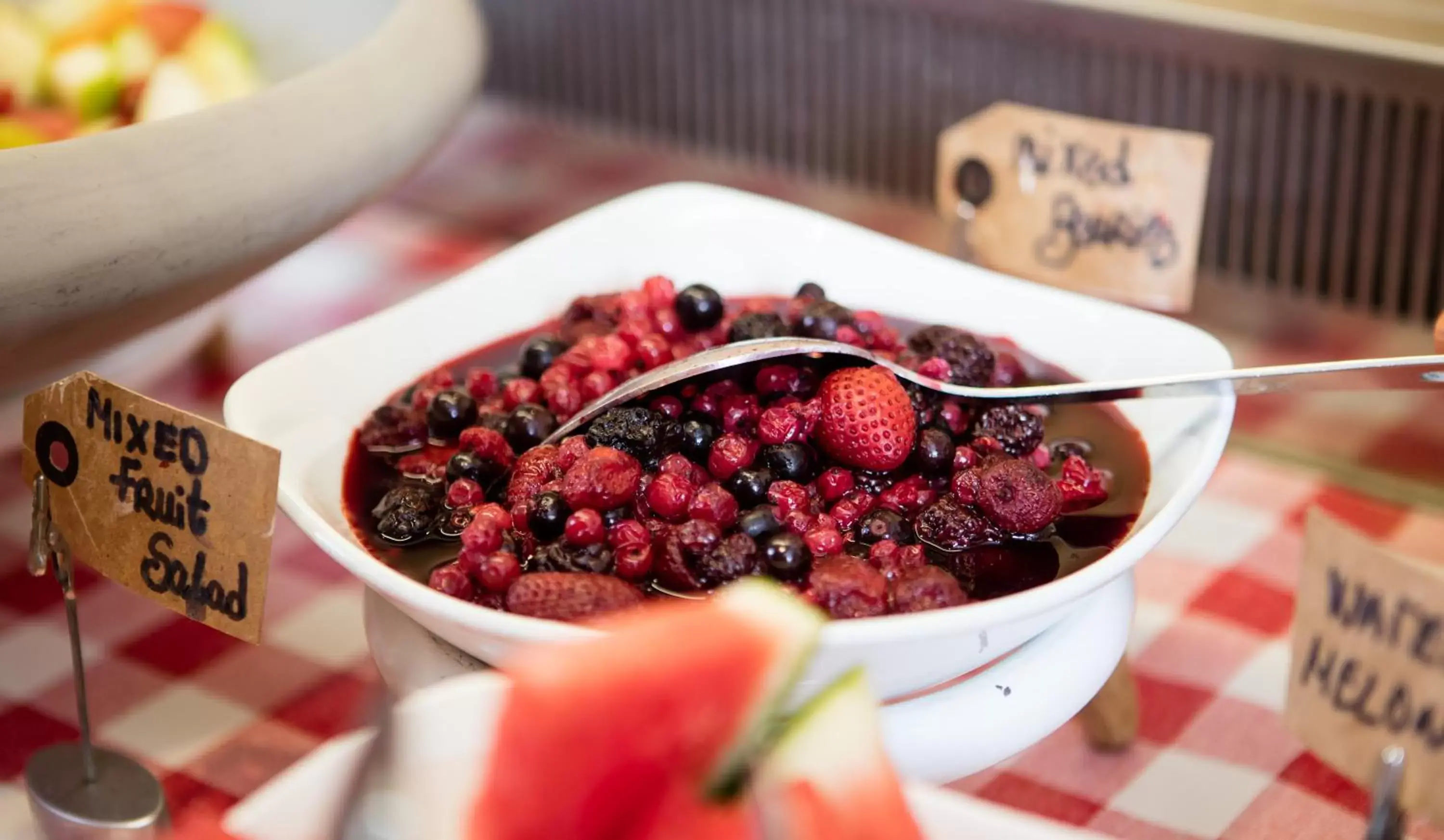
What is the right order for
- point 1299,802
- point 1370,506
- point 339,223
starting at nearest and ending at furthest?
point 1299,802 < point 339,223 < point 1370,506

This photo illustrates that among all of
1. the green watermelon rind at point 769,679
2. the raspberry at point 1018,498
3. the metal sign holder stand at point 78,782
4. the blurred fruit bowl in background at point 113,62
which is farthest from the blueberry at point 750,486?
the blurred fruit bowl in background at point 113,62

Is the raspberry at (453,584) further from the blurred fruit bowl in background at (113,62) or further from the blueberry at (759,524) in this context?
the blurred fruit bowl in background at (113,62)

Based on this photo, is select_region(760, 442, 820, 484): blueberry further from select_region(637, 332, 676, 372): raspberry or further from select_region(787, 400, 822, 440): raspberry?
select_region(637, 332, 676, 372): raspberry

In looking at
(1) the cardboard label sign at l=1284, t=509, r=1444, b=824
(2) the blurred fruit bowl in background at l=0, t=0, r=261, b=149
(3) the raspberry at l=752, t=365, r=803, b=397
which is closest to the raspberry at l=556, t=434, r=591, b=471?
(3) the raspberry at l=752, t=365, r=803, b=397

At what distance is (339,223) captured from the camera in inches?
35.0

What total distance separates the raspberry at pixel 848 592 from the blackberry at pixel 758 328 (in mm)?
208

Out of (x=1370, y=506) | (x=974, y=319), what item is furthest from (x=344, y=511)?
(x=1370, y=506)

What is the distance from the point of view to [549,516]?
0.67 metres

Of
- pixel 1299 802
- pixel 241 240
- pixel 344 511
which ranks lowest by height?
pixel 1299 802

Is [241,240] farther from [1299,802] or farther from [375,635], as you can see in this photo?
[1299,802]

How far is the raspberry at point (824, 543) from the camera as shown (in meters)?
0.68

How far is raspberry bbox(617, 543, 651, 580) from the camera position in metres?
0.66

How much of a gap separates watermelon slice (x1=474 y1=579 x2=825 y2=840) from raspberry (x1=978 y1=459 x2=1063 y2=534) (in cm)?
27

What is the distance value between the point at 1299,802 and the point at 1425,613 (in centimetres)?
29
